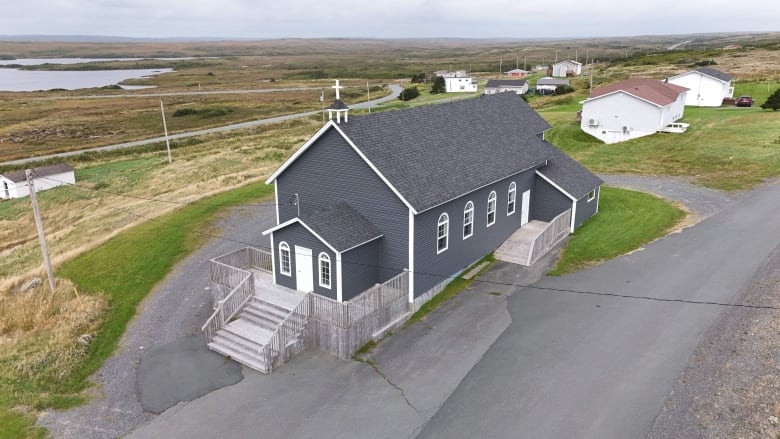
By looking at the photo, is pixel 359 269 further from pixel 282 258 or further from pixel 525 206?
pixel 525 206

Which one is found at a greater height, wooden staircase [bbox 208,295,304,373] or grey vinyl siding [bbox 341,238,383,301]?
grey vinyl siding [bbox 341,238,383,301]

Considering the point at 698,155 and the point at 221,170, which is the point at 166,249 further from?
the point at 698,155

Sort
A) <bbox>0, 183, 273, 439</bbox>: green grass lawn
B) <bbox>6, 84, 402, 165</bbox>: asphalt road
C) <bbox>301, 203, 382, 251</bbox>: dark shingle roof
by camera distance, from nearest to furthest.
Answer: <bbox>0, 183, 273, 439</bbox>: green grass lawn
<bbox>301, 203, 382, 251</bbox>: dark shingle roof
<bbox>6, 84, 402, 165</bbox>: asphalt road

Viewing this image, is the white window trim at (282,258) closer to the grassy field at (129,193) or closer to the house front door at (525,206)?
the grassy field at (129,193)

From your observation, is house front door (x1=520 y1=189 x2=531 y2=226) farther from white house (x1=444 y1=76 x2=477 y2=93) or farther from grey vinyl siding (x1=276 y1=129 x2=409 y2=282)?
white house (x1=444 y1=76 x2=477 y2=93)

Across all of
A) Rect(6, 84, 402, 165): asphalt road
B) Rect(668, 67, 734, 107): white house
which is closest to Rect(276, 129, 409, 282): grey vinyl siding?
Rect(6, 84, 402, 165): asphalt road

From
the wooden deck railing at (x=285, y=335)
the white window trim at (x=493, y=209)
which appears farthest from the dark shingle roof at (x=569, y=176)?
the wooden deck railing at (x=285, y=335)
